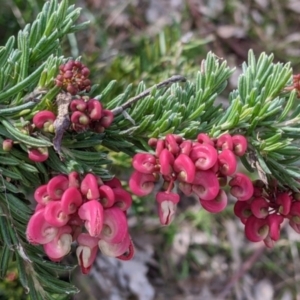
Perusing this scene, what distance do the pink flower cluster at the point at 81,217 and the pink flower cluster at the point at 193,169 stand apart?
0.05 meters

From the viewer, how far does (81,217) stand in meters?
0.71

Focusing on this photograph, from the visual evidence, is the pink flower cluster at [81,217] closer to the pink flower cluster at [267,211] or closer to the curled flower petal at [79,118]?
the curled flower petal at [79,118]

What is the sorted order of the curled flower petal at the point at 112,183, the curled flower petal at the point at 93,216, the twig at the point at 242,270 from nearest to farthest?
the curled flower petal at the point at 93,216 → the curled flower petal at the point at 112,183 → the twig at the point at 242,270

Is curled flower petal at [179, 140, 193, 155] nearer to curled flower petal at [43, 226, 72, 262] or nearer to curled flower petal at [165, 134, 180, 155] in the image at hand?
curled flower petal at [165, 134, 180, 155]

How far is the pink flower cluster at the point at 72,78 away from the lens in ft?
2.56

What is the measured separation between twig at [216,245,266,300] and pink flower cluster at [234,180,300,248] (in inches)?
52.2

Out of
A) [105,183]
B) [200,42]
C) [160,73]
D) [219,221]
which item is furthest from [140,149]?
[219,221]

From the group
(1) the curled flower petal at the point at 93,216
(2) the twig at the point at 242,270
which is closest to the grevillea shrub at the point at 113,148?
(1) the curled flower petal at the point at 93,216

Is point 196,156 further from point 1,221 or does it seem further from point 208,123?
point 1,221

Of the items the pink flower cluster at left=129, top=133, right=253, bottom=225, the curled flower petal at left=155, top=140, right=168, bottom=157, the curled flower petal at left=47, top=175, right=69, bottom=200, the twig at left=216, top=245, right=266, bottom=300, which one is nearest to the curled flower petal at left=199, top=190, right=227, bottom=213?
the pink flower cluster at left=129, top=133, right=253, bottom=225

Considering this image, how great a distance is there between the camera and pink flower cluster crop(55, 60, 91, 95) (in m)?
0.78

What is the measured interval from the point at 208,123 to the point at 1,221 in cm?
41

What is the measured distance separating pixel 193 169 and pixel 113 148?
191 millimetres

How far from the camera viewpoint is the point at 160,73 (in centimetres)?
156
